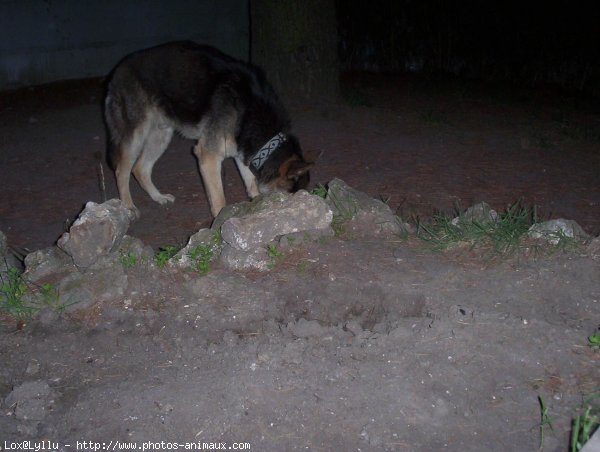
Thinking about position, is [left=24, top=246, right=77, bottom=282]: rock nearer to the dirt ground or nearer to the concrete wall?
the dirt ground

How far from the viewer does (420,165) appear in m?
6.84

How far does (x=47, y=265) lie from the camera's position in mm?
3756

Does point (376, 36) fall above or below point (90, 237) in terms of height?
below

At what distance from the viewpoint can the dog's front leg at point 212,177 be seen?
5594 mm

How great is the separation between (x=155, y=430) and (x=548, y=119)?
8118 millimetres

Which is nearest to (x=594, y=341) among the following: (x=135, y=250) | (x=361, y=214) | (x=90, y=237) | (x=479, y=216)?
(x=479, y=216)

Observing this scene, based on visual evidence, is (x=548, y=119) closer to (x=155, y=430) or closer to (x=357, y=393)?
(x=357, y=393)

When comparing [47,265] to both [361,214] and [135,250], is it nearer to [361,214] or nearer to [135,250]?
[135,250]

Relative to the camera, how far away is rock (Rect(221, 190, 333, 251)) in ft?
12.4

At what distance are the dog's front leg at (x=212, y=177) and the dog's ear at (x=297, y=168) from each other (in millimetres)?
700

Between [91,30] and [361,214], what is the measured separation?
9610 mm

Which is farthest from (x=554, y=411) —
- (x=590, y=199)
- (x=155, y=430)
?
(x=590, y=199)

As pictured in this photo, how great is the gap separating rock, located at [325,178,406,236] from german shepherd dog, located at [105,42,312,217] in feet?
3.51

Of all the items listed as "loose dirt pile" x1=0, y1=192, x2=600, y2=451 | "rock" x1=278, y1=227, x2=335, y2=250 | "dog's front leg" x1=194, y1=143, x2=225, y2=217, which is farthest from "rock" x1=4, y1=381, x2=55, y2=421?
"dog's front leg" x1=194, y1=143, x2=225, y2=217
